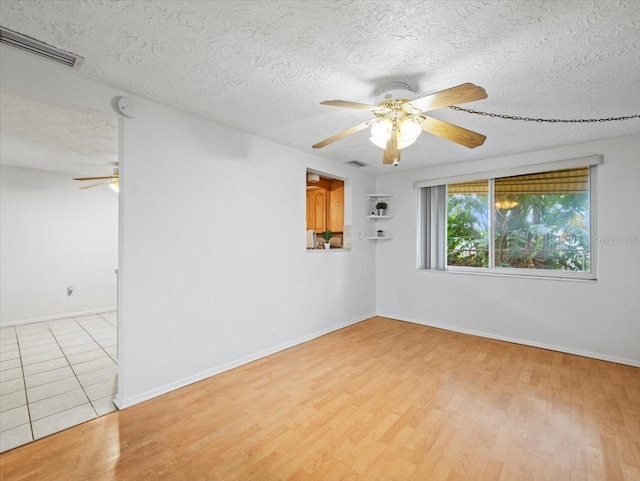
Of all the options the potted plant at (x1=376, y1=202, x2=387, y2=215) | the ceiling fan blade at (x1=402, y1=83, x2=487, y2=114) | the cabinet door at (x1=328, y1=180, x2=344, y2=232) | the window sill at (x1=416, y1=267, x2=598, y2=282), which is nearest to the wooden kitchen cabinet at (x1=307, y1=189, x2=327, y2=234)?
the cabinet door at (x1=328, y1=180, x2=344, y2=232)

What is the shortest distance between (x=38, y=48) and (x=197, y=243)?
1.58 m

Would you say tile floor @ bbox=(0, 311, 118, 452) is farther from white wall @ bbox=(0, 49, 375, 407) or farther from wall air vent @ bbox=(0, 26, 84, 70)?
wall air vent @ bbox=(0, 26, 84, 70)

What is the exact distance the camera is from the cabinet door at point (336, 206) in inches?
180

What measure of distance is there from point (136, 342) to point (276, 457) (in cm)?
140

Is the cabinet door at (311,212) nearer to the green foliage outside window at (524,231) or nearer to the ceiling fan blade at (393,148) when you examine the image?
the green foliage outside window at (524,231)

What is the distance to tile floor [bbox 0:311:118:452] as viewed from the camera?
2.01 metres

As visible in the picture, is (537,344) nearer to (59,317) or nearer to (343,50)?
(343,50)

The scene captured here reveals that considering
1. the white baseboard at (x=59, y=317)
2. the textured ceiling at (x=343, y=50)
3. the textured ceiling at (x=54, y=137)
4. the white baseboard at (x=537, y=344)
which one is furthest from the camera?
the white baseboard at (x=59, y=317)

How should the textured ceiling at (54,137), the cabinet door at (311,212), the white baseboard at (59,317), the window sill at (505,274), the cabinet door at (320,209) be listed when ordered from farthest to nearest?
the cabinet door at (311,212)
the cabinet door at (320,209)
the white baseboard at (59,317)
the window sill at (505,274)
the textured ceiling at (54,137)

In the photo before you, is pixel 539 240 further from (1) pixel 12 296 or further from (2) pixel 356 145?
(1) pixel 12 296

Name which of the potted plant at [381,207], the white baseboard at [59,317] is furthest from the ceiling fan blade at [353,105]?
the white baseboard at [59,317]

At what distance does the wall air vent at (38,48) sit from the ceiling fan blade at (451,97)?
214cm

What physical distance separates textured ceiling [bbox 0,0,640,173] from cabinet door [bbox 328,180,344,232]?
201 cm

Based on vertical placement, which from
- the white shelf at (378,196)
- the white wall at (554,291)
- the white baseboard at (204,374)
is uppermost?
the white shelf at (378,196)
